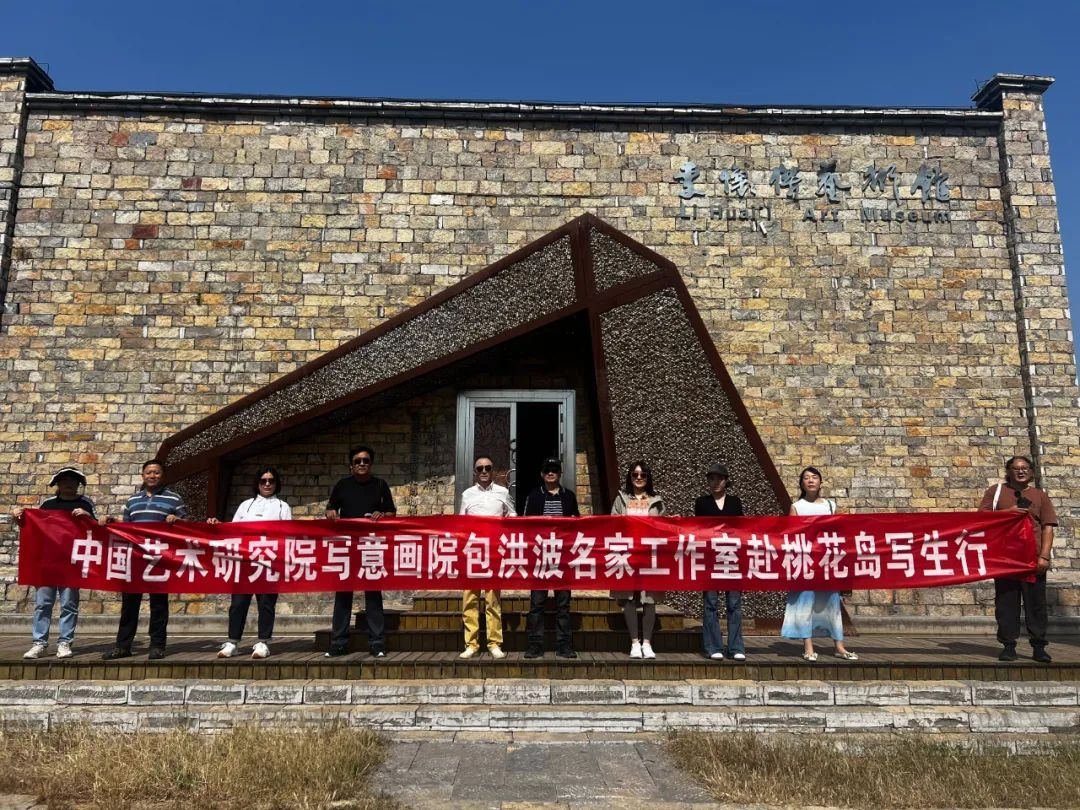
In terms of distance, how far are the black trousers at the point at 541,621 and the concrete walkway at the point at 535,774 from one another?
34.2 inches

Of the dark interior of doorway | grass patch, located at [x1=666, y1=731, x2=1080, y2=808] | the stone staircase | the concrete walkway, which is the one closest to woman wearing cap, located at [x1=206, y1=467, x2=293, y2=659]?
the stone staircase

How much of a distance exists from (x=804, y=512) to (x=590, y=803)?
3.25m

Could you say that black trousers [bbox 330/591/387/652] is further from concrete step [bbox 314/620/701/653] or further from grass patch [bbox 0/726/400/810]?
grass patch [bbox 0/726/400/810]

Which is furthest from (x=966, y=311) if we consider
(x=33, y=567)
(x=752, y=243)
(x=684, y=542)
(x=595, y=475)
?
(x=33, y=567)

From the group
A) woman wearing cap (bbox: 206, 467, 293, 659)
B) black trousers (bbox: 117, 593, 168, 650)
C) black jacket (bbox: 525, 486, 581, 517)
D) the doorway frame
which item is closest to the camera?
black trousers (bbox: 117, 593, 168, 650)

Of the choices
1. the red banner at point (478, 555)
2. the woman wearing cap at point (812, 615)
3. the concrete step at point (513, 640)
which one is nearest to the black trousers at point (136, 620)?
the red banner at point (478, 555)

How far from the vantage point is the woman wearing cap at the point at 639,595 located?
5.86 m

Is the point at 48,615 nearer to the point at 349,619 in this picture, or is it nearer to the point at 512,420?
the point at 349,619

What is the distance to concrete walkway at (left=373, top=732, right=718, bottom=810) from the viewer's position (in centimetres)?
374

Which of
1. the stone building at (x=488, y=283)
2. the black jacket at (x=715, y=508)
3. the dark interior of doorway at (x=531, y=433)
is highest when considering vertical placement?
the stone building at (x=488, y=283)

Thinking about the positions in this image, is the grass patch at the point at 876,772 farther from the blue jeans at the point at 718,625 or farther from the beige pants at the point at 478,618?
the beige pants at the point at 478,618

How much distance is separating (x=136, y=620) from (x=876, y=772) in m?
5.23

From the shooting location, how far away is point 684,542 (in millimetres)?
5910

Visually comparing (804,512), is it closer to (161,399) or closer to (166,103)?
(161,399)
